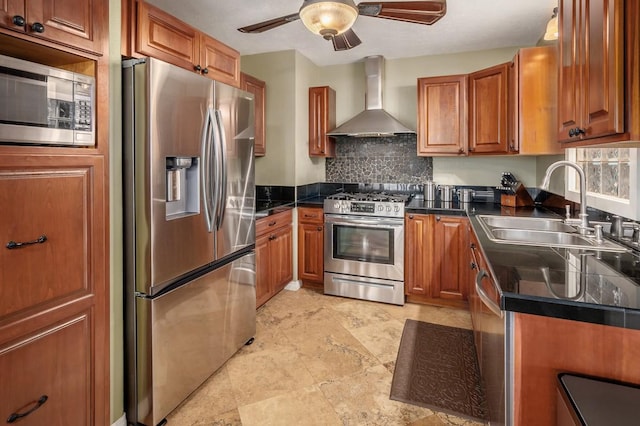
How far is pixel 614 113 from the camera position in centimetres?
118

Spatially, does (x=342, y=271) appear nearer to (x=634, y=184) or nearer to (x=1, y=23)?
(x=634, y=184)

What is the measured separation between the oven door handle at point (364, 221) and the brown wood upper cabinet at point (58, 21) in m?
2.55

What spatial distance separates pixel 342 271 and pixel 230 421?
6.72ft

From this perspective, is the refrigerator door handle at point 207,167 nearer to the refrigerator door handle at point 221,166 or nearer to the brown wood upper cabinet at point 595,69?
the refrigerator door handle at point 221,166

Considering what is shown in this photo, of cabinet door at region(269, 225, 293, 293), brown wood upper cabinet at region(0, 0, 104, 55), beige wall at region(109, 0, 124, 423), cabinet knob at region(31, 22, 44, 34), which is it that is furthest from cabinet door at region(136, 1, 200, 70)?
cabinet door at region(269, 225, 293, 293)

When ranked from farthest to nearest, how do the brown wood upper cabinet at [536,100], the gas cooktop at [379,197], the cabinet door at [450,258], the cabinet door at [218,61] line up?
the gas cooktop at [379,197] < the cabinet door at [450,258] < the brown wood upper cabinet at [536,100] < the cabinet door at [218,61]

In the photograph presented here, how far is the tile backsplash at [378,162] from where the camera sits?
4.25 m

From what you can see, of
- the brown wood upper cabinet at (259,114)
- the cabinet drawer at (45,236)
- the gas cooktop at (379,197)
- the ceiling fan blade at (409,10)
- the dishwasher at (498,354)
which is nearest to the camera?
the dishwasher at (498,354)

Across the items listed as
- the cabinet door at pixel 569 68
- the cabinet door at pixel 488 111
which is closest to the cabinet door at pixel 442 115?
the cabinet door at pixel 488 111

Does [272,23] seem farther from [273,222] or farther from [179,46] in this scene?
[273,222]

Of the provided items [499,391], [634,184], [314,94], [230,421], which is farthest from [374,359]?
[314,94]

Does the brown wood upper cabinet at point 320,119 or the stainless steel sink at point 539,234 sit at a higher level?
the brown wood upper cabinet at point 320,119

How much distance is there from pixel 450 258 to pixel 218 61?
2605 mm

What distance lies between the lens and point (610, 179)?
2293 millimetres
